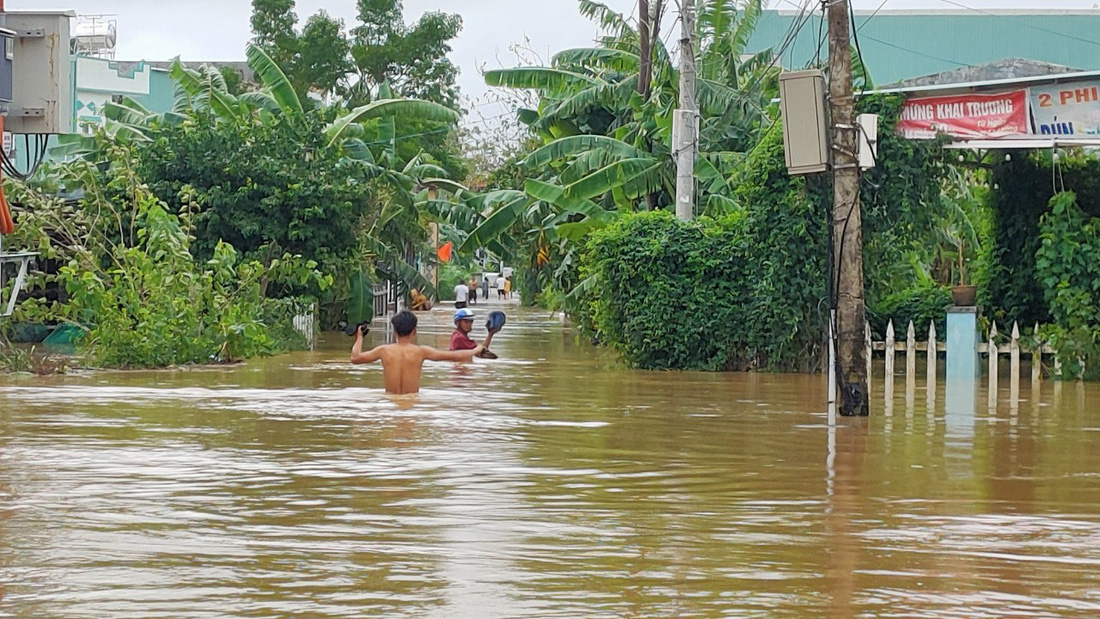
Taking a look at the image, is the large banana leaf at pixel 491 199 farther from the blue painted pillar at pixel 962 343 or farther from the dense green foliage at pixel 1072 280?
the dense green foliage at pixel 1072 280

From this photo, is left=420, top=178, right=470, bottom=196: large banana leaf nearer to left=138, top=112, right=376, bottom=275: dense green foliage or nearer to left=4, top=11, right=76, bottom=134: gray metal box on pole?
left=138, top=112, right=376, bottom=275: dense green foliage

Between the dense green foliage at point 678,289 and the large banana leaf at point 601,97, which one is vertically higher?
the large banana leaf at point 601,97

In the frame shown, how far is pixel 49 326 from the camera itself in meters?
33.4

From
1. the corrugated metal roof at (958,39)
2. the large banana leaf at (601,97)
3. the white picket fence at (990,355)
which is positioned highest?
the corrugated metal roof at (958,39)

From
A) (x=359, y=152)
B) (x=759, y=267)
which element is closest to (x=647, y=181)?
(x=759, y=267)

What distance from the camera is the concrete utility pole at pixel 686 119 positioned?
26188 millimetres

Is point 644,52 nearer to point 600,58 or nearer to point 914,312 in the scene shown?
point 600,58

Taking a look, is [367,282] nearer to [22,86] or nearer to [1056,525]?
[22,86]

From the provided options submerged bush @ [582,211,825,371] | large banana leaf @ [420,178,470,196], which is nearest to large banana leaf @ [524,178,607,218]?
submerged bush @ [582,211,825,371]

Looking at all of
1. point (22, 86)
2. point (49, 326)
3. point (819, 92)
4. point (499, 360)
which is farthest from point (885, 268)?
point (49, 326)

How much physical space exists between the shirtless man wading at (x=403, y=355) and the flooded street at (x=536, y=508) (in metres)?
0.32

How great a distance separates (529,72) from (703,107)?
3623 mm

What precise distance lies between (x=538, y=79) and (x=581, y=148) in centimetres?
209

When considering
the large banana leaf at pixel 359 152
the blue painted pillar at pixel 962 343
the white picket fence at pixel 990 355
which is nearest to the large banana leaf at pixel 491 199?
the large banana leaf at pixel 359 152
